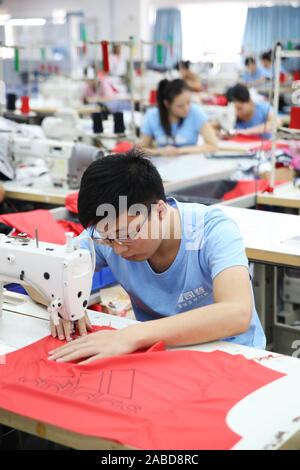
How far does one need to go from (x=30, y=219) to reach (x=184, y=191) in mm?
1421

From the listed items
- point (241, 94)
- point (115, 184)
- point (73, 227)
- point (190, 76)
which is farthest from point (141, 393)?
point (190, 76)

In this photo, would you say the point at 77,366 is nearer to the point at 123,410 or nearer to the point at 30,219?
the point at 123,410

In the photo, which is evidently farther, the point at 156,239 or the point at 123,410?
the point at 156,239

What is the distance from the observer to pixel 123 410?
124 centimetres

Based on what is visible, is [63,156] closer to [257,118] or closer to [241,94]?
[241,94]

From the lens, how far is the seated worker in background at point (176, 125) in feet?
15.3

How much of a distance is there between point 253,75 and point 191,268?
920 centimetres

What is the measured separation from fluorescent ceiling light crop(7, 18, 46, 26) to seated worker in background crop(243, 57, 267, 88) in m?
4.34

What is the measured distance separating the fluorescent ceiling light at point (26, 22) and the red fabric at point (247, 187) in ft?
30.8

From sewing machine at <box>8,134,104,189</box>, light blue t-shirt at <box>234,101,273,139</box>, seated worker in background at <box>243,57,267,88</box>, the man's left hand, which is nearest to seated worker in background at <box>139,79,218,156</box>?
light blue t-shirt at <box>234,101,273,139</box>

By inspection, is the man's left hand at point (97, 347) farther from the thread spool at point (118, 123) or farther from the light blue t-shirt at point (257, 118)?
the light blue t-shirt at point (257, 118)

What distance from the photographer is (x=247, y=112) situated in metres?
5.73

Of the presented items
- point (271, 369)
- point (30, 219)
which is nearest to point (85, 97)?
point (30, 219)

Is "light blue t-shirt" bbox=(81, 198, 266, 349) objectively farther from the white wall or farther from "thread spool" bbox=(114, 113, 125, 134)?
the white wall
